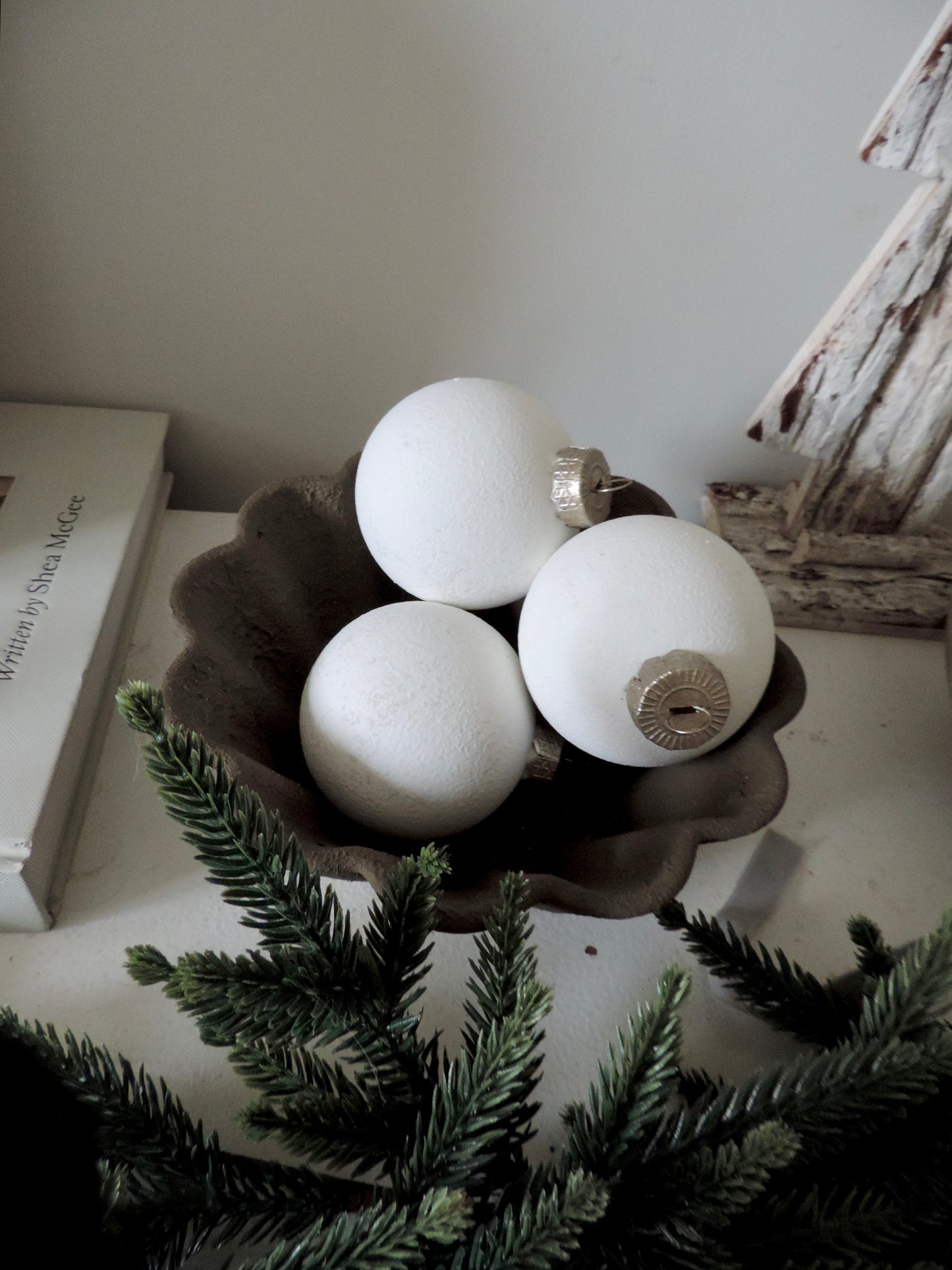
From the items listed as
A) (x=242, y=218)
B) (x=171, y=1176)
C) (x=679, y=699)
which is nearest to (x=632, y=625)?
(x=679, y=699)

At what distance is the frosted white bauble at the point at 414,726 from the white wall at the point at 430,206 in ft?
0.97

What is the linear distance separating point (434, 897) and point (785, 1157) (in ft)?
0.45

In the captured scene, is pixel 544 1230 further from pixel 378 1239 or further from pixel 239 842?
pixel 239 842

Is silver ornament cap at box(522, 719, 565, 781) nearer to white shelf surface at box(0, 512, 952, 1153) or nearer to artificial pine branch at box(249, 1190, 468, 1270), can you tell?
white shelf surface at box(0, 512, 952, 1153)

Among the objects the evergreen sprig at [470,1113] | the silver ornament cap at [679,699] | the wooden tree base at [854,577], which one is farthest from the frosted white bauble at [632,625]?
the wooden tree base at [854,577]

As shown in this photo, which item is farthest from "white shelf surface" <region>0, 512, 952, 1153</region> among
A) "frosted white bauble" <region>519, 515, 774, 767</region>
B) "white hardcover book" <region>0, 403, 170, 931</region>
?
"frosted white bauble" <region>519, 515, 774, 767</region>

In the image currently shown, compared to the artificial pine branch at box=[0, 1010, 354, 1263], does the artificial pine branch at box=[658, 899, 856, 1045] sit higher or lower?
higher

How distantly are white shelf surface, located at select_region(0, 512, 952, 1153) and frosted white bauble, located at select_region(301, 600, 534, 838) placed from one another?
11 centimetres

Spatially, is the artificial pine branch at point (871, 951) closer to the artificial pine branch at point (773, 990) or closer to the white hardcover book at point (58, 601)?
the artificial pine branch at point (773, 990)

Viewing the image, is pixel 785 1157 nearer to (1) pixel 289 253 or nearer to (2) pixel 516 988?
(2) pixel 516 988

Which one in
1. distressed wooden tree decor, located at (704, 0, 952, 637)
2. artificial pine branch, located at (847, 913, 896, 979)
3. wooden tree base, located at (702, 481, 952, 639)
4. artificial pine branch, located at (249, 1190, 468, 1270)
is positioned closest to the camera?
artificial pine branch, located at (249, 1190, 468, 1270)

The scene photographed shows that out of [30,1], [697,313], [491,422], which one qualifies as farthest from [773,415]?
[30,1]

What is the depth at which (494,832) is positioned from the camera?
484 millimetres

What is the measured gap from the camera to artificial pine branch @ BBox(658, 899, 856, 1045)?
38cm
